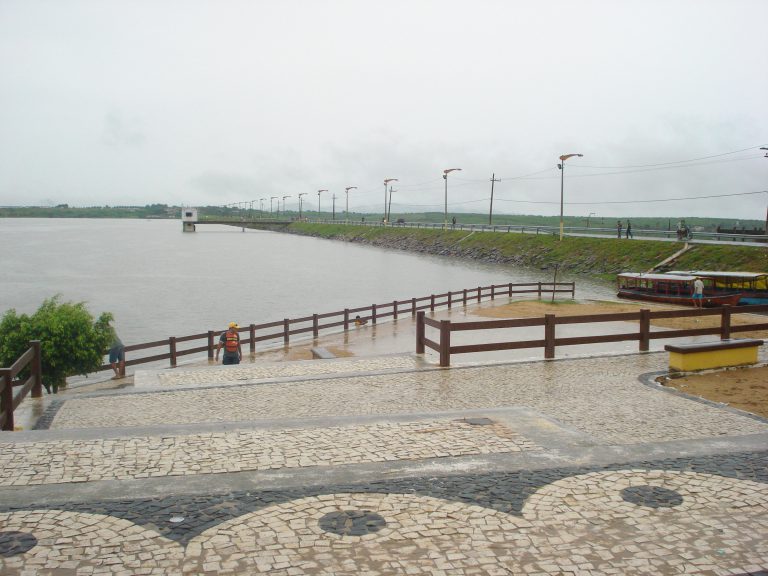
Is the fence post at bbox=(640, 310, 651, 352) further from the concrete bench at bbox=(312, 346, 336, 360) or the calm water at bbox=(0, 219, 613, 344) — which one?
the calm water at bbox=(0, 219, 613, 344)

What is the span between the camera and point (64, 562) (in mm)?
5059

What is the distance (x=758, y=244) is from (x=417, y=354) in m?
43.5

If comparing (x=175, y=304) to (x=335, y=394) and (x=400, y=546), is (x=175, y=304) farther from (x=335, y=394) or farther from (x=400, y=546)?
(x=400, y=546)

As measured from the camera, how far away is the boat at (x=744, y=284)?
1323 inches

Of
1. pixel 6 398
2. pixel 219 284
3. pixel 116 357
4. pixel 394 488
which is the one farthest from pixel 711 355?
pixel 219 284

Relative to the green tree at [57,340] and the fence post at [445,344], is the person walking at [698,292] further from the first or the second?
the green tree at [57,340]

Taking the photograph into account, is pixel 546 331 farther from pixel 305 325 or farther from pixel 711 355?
pixel 305 325

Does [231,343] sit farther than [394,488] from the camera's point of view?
Yes

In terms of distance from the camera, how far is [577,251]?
65438 mm

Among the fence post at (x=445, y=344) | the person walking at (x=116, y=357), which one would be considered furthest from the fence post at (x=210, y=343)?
the fence post at (x=445, y=344)

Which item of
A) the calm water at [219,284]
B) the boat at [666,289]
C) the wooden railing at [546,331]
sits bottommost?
the calm water at [219,284]

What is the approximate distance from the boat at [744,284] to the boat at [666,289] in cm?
31

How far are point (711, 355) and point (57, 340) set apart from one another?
51.0ft

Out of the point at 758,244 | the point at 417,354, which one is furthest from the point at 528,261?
the point at 417,354
